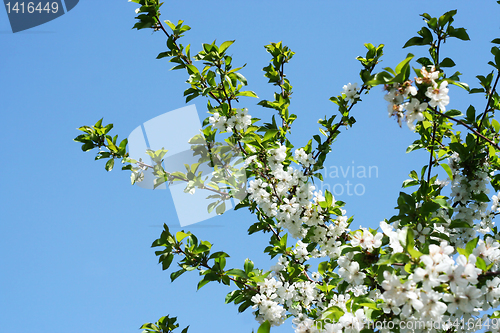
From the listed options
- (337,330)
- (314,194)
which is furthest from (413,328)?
(314,194)

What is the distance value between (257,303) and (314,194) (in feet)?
3.81

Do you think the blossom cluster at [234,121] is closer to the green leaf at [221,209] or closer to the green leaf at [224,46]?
the green leaf at [224,46]

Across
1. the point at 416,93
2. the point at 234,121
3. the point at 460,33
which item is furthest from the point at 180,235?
the point at 460,33

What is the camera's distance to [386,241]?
223 centimetres

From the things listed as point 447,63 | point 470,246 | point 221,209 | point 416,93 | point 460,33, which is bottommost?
point 470,246

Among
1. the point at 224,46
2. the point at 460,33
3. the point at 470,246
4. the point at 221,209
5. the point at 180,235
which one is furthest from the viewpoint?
the point at 221,209

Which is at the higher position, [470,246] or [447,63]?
[447,63]

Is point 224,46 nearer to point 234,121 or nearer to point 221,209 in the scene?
point 234,121

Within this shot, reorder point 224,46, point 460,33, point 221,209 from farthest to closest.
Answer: point 221,209 < point 224,46 < point 460,33

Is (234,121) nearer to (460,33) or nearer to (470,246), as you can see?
(460,33)

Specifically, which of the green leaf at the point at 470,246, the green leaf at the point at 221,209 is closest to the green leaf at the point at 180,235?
the green leaf at the point at 221,209

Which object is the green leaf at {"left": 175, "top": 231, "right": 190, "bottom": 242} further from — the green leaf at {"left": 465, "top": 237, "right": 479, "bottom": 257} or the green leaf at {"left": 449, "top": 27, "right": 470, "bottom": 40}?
the green leaf at {"left": 449, "top": 27, "right": 470, "bottom": 40}

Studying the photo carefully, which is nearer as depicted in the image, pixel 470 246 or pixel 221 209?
pixel 470 246

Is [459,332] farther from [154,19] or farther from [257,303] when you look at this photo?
[154,19]
